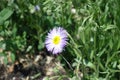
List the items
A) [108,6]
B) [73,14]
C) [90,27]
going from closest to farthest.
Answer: [90,27], [108,6], [73,14]

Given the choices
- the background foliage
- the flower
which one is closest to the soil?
the background foliage

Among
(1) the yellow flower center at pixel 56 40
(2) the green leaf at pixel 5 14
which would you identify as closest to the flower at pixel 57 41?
(1) the yellow flower center at pixel 56 40

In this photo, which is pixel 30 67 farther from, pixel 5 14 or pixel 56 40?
pixel 56 40

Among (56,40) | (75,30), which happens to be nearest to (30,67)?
(75,30)

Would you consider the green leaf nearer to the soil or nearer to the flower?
the soil

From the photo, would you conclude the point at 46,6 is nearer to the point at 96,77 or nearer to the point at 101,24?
the point at 101,24

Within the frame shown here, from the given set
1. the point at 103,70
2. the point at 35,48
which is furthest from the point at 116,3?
the point at 35,48
